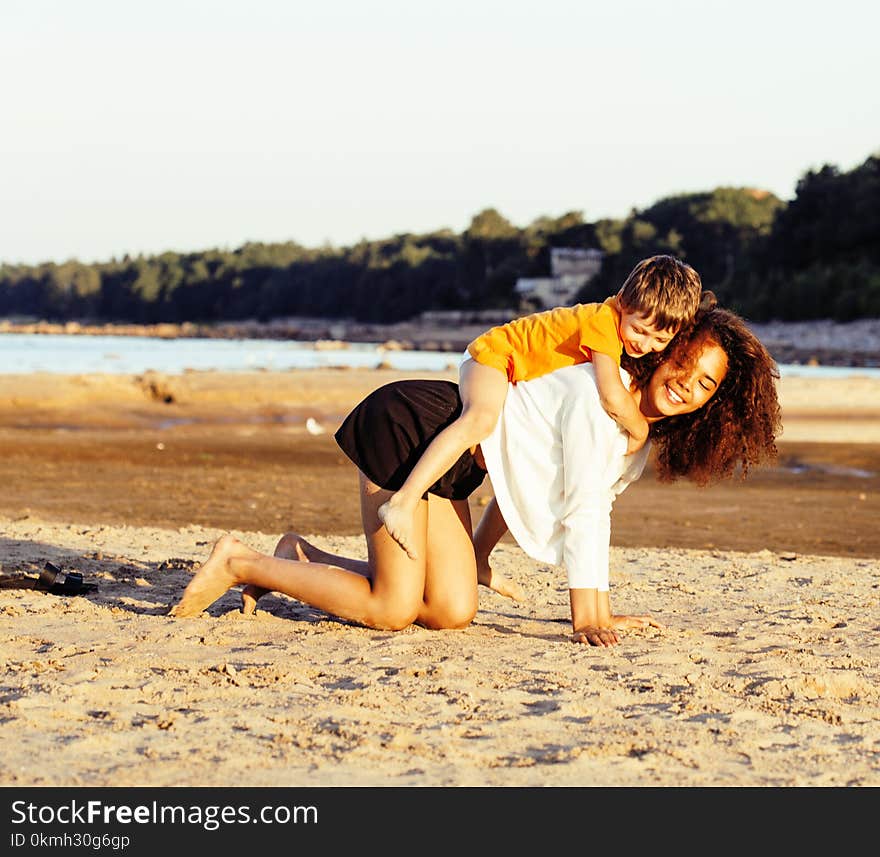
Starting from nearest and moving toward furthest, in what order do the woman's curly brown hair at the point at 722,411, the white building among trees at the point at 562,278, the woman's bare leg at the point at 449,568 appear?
the woman's curly brown hair at the point at 722,411 < the woman's bare leg at the point at 449,568 < the white building among trees at the point at 562,278

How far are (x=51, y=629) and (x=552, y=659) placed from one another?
175 centimetres

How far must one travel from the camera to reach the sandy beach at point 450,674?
9.95 ft

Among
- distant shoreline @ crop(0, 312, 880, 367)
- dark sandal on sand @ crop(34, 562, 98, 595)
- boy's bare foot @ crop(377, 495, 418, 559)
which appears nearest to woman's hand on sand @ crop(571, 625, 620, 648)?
boy's bare foot @ crop(377, 495, 418, 559)

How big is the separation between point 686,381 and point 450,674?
1205 millimetres

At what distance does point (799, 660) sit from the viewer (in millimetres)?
4148

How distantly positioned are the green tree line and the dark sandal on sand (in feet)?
141

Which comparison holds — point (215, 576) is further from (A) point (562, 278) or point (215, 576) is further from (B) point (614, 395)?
(A) point (562, 278)

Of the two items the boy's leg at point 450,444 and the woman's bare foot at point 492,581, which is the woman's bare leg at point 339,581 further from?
the woman's bare foot at point 492,581

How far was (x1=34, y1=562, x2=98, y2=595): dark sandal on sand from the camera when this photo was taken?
16.8ft

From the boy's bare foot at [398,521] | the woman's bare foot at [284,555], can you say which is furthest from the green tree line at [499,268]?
the boy's bare foot at [398,521]

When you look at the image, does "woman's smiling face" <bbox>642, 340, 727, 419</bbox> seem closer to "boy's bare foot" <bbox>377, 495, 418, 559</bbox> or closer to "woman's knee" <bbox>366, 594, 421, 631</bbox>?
"boy's bare foot" <bbox>377, 495, 418, 559</bbox>

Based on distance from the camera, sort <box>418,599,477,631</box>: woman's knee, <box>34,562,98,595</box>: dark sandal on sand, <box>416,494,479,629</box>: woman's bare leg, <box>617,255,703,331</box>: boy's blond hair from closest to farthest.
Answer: <box>617,255,703,331</box>: boy's blond hair
<box>416,494,479,629</box>: woman's bare leg
<box>418,599,477,631</box>: woman's knee
<box>34,562,98,595</box>: dark sandal on sand

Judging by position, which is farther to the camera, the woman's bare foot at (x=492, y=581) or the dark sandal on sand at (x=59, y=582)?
the dark sandal on sand at (x=59, y=582)
